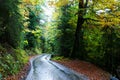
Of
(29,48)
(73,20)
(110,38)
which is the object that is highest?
(73,20)

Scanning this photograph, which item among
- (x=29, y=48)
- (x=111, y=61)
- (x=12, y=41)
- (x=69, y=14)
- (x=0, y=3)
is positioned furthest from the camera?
(x=29, y=48)

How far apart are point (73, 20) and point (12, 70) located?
16875 millimetres

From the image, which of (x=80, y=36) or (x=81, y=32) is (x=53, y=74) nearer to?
(x=80, y=36)

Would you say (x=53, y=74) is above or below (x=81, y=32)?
below

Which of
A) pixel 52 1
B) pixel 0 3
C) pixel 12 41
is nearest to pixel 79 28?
pixel 52 1

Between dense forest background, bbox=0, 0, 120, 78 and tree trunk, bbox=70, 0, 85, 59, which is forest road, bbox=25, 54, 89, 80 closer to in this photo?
dense forest background, bbox=0, 0, 120, 78

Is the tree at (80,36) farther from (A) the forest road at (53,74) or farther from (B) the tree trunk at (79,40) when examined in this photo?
(A) the forest road at (53,74)

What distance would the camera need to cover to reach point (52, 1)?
78.2 ft

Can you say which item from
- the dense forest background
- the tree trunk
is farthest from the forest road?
the tree trunk

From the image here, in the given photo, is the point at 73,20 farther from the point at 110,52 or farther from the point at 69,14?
the point at 110,52

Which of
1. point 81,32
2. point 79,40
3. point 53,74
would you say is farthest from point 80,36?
point 53,74

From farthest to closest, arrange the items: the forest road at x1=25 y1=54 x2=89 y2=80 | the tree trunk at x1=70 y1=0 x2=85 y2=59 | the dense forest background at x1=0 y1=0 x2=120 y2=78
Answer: the tree trunk at x1=70 y1=0 x2=85 y2=59
the dense forest background at x1=0 y1=0 x2=120 y2=78
the forest road at x1=25 y1=54 x2=89 y2=80

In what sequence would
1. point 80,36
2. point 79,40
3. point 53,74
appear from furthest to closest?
point 80,36, point 79,40, point 53,74

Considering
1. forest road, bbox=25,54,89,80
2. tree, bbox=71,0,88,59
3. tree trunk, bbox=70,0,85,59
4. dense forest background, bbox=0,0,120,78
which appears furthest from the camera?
tree trunk, bbox=70,0,85,59
